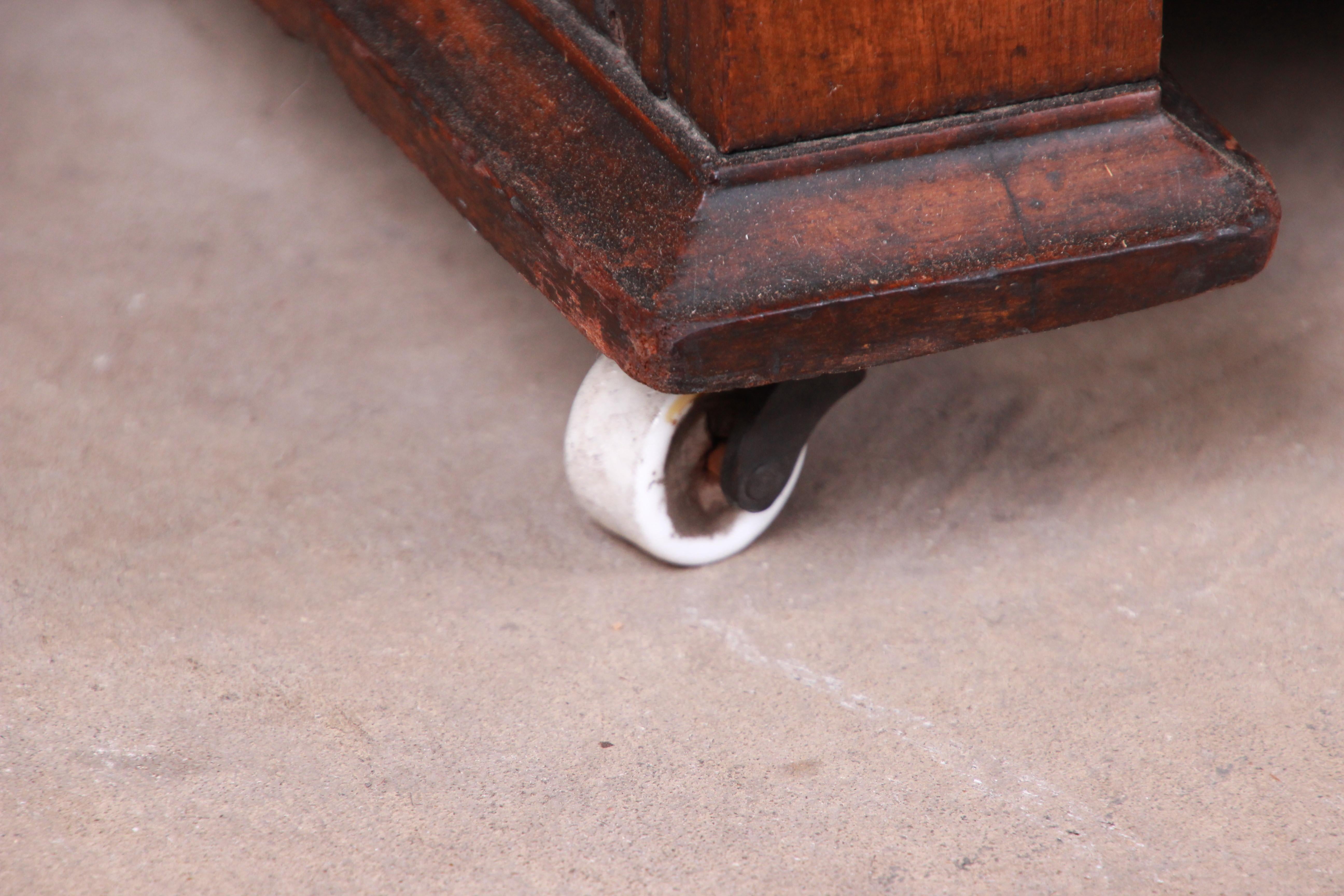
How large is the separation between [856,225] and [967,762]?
15.7 inches

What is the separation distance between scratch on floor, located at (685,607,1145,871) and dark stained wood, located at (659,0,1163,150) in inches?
16.4

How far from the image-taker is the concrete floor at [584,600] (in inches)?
35.0

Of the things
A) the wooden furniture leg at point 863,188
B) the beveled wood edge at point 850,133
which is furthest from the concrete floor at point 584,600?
the beveled wood edge at point 850,133

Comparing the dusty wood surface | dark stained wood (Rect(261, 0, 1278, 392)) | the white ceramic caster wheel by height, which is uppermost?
the dusty wood surface

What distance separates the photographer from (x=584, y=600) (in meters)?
1.15

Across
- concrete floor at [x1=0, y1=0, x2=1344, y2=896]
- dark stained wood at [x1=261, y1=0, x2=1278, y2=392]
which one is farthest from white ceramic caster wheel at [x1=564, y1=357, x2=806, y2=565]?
dark stained wood at [x1=261, y1=0, x2=1278, y2=392]

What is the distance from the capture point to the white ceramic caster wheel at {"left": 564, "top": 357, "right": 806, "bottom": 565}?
110 centimetres

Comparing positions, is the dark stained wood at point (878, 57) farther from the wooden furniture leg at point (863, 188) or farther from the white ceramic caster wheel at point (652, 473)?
the white ceramic caster wheel at point (652, 473)

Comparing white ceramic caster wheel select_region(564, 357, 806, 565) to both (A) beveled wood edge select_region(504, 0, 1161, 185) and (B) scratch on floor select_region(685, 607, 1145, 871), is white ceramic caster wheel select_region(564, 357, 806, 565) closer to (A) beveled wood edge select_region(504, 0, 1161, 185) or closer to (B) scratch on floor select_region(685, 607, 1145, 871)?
(B) scratch on floor select_region(685, 607, 1145, 871)

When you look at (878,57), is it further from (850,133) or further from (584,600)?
(584,600)

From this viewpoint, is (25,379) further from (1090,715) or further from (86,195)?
(1090,715)

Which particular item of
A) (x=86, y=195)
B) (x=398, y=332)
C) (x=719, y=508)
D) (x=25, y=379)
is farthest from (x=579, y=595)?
(x=86, y=195)

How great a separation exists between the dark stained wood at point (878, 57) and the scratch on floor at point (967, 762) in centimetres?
42

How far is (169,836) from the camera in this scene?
87cm
